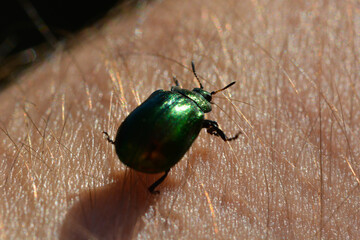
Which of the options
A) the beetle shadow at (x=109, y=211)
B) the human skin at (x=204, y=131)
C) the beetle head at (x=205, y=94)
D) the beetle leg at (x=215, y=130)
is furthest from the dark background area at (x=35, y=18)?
the beetle shadow at (x=109, y=211)

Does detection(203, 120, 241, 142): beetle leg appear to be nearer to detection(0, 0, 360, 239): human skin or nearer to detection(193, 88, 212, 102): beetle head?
detection(0, 0, 360, 239): human skin

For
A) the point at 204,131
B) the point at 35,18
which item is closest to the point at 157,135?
the point at 204,131

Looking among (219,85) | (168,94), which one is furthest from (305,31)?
(168,94)

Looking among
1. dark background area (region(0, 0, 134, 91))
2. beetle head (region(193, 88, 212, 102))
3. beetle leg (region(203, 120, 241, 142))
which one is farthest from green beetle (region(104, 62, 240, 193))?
dark background area (region(0, 0, 134, 91))

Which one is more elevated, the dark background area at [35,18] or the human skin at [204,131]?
the dark background area at [35,18]

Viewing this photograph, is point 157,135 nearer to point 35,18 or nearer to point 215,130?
point 215,130

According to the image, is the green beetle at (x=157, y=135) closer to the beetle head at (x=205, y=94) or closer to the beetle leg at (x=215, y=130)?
the beetle leg at (x=215, y=130)

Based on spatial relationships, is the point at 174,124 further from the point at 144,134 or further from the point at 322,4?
the point at 322,4
